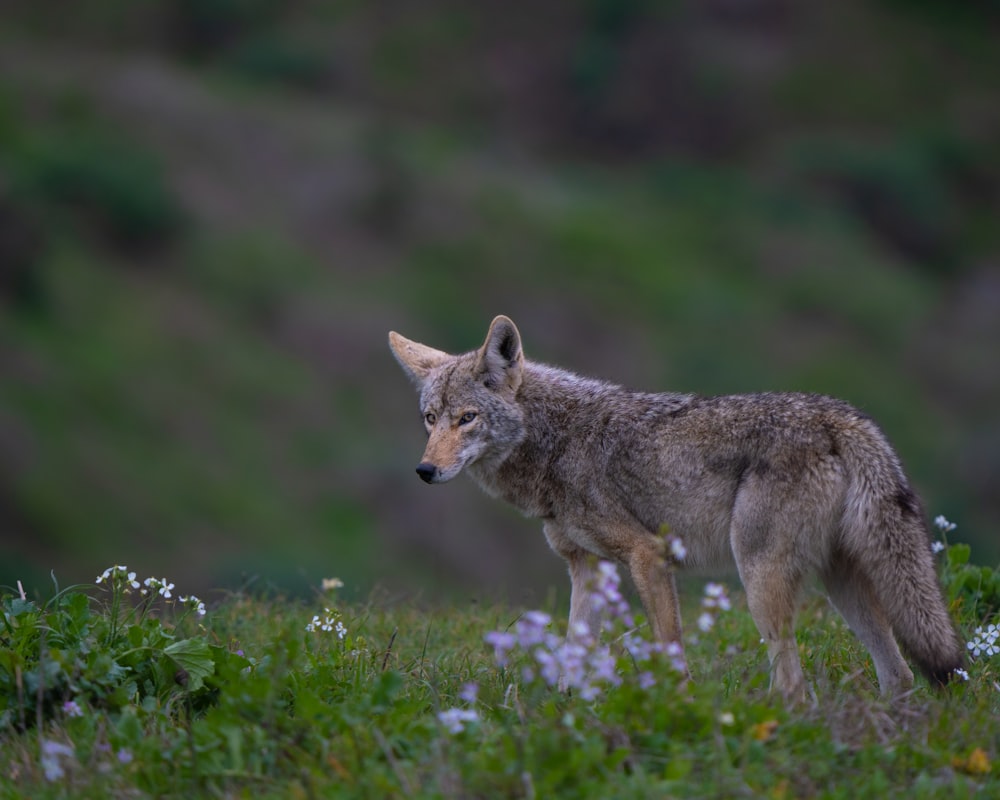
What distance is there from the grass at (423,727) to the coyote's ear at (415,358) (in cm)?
256

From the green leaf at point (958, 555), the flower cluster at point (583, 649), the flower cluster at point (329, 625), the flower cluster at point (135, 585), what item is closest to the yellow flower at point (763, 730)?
the flower cluster at point (583, 649)

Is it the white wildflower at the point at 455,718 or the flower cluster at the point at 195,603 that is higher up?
the flower cluster at the point at 195,603

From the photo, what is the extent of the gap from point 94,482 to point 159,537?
2005 millimetres

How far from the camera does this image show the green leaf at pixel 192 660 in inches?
234

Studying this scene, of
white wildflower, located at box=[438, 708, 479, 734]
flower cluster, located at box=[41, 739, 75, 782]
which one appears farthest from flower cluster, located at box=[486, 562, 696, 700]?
flower cluster, located at box=[41, 739, 75, 782]

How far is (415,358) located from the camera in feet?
29.1

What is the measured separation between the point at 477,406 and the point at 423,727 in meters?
2.97

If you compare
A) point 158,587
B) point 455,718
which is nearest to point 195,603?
point 158,587

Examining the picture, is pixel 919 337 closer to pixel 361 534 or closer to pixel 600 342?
pixel 600 342

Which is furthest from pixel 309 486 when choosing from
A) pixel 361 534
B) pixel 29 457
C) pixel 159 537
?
pixel 29 457

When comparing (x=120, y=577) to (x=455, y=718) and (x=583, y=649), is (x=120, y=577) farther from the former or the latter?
(x=583, y=649)

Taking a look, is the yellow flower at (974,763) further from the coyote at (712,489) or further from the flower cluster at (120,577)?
the flower cluster at (120,577)

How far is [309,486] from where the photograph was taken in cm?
2741

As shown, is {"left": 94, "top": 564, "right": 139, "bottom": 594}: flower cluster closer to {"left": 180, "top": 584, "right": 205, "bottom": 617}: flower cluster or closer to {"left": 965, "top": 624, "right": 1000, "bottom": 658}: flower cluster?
{"left": 180, "top": 584, "right": 205, "bottom": 617}: flower cluster
